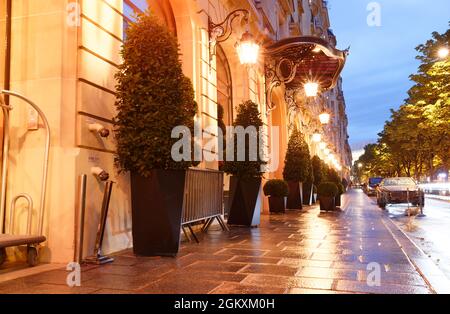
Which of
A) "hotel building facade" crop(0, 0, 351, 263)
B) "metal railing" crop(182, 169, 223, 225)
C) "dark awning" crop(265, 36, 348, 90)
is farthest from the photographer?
"dark awning" crop(265, 36, 348, 90)

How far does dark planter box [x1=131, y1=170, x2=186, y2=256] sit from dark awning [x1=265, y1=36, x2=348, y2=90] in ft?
32.1

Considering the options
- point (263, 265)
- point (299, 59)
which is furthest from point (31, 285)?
point (299, 59)

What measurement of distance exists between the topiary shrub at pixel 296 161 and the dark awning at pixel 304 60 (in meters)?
2.53

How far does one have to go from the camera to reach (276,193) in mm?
14375

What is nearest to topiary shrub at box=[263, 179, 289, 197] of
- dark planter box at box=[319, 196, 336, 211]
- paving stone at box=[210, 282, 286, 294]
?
dark planter box at box=[319, 196, 336, 211]

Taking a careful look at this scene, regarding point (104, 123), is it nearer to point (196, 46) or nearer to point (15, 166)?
→ point (15, 166)

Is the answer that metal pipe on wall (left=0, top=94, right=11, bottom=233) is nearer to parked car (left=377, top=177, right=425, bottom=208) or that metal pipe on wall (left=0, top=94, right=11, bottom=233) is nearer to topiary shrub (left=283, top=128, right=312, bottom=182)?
topiary shrub (left=283, top=128, right=312, bottom=182)

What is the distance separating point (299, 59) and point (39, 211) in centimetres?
1237

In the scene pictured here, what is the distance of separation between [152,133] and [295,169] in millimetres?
11628

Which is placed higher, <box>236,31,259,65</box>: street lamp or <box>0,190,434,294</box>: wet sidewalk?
<box>236,31,259,65</box>: street lamp

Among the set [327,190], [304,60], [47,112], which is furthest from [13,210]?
[304,60]

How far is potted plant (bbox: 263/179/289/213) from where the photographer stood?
14.3 metres

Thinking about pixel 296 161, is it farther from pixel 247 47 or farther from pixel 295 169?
pixel 247 47

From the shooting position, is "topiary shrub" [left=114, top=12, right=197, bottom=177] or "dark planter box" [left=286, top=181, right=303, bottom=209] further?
"dark planter box" [left=286, top=181, right=303, bottom=209]
